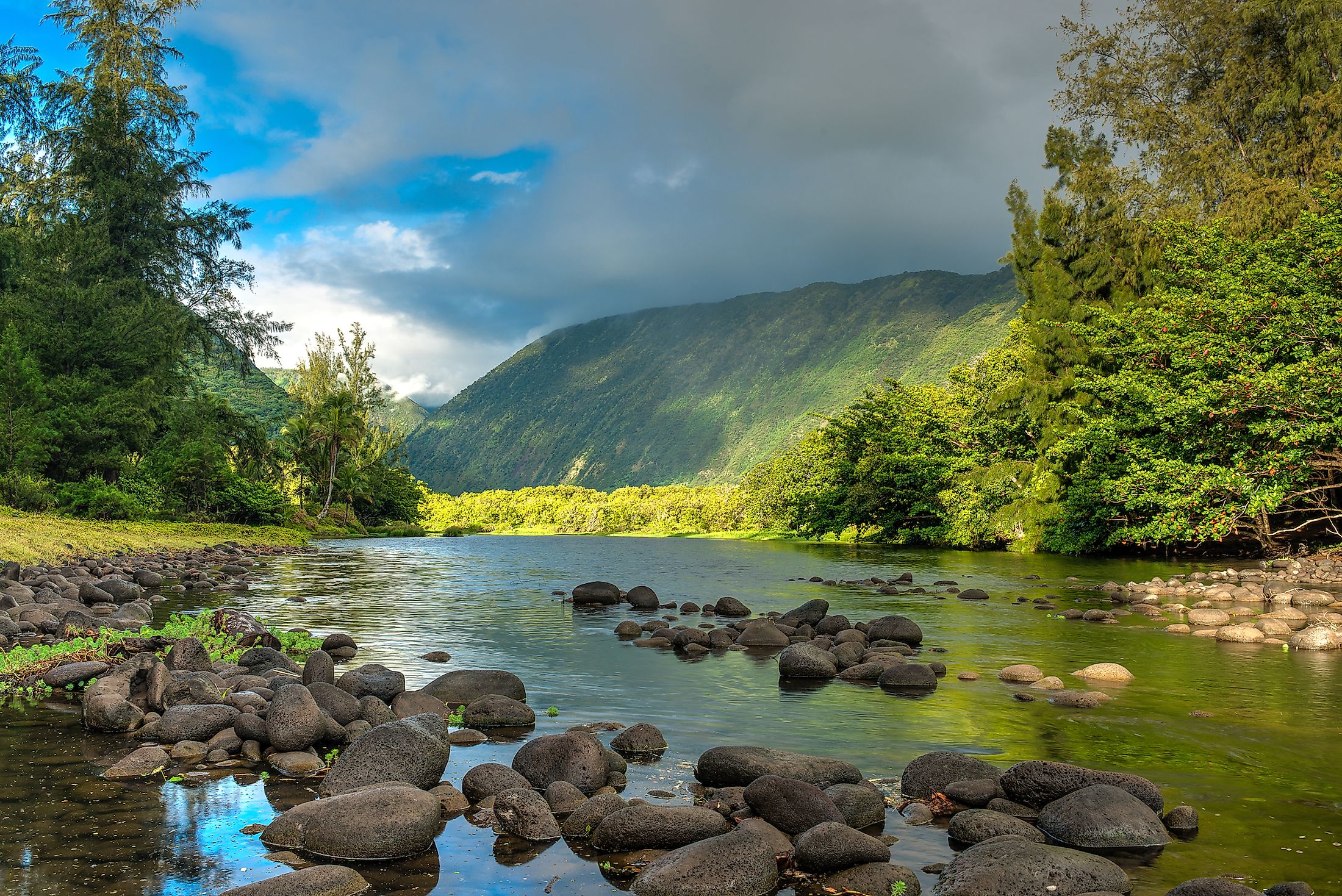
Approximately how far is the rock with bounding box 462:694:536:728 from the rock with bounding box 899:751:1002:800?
423cm

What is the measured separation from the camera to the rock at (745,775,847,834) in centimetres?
579

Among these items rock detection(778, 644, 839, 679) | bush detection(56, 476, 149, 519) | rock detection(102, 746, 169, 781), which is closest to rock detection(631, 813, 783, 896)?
rock detection(102, 746, 169, 781)

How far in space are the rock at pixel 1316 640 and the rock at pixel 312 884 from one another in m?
14.9

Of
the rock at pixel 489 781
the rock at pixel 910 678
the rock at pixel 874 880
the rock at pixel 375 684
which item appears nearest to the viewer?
the rock at pixel 874 880

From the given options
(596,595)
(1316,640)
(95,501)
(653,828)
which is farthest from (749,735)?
(95,501)

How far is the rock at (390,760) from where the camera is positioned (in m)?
6.56

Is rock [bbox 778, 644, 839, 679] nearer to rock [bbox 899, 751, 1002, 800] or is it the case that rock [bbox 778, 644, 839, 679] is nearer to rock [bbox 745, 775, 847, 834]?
rock [bbox 899, 751, 1002, 800]

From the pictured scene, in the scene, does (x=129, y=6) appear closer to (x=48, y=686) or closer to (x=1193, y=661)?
(x=48, y=686)

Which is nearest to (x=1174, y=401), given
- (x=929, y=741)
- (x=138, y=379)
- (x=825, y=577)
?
(x=825, y=577)

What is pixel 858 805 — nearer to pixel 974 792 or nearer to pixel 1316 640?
pixel 974 792

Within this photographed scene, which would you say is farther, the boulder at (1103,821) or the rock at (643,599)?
the rock at (643,599)

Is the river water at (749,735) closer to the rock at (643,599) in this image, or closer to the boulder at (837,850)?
the boulder at (837,850)

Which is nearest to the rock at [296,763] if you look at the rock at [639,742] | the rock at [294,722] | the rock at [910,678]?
the rock at [294,722]

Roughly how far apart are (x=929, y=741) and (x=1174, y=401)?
21.9 meters
